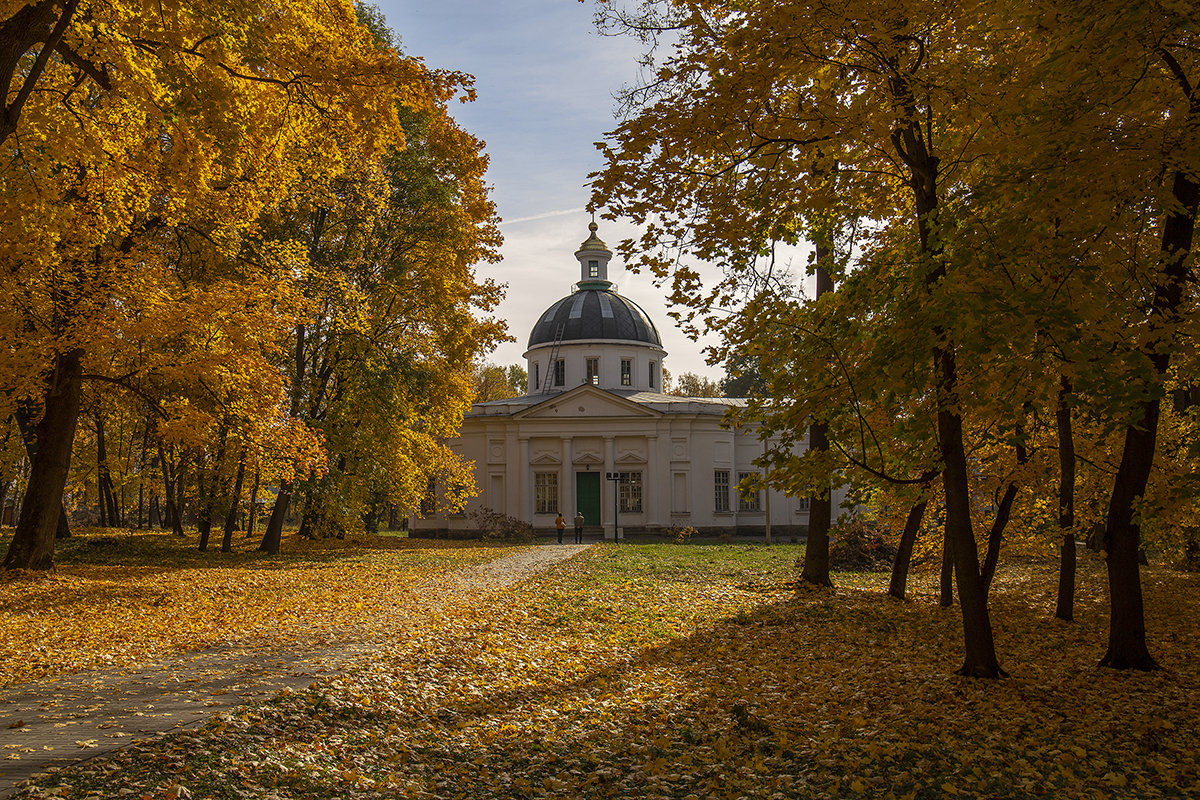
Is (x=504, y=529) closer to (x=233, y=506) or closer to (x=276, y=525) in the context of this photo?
(x=276, y=525)

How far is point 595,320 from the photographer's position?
1951 inches

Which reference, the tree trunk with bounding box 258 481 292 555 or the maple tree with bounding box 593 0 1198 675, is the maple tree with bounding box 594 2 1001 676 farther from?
the tree trunk with bounding box 258 481 292 555

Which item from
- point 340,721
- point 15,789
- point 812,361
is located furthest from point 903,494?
point 15,789

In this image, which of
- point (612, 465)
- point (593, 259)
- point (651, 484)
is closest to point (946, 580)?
point (651, 484)

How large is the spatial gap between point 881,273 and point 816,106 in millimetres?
1651

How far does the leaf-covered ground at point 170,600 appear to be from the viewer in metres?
9.49

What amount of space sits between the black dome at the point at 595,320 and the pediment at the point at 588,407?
594 centimetres

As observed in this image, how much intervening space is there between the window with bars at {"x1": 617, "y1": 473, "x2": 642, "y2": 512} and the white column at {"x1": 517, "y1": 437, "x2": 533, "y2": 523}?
445 cm

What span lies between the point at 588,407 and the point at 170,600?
31522 millimetres

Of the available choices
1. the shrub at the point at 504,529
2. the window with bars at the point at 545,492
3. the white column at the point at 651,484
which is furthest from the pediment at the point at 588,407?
the shrub at the point at 504,529

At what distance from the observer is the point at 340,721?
6.56m

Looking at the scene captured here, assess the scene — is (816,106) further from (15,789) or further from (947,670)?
(15,789)

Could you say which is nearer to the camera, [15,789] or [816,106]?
[15,789]

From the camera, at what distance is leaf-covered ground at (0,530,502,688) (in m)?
9.49
